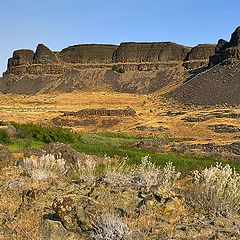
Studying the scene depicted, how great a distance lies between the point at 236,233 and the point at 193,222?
781 millimetres

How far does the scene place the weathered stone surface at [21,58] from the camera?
422ft

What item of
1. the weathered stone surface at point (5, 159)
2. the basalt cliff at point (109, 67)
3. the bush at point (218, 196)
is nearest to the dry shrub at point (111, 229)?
the bush at point (218, 196)

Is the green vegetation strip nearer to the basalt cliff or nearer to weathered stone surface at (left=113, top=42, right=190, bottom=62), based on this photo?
the basalt cliff

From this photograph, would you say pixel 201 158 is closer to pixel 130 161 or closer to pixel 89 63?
pixel 130 161

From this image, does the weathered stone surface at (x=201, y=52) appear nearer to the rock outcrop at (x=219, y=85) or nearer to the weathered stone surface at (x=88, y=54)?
the weathered stone surface at (x=88, y=54)

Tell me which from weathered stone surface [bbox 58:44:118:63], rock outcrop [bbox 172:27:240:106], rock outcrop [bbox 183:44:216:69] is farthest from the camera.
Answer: weathered stone surface [bbox 58:44:118:63]

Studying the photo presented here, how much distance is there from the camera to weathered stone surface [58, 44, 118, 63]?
12500 centimetres

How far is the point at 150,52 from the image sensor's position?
122625 millimetres

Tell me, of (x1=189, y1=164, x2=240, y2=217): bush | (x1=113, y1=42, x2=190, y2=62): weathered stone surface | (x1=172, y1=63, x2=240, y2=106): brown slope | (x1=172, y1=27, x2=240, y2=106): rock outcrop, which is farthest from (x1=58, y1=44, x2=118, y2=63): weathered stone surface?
(x1=189, y1=164, x2=240, y2=217): bush

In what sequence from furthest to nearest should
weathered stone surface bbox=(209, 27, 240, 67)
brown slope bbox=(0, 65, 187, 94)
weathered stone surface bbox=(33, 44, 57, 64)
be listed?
weathered stone surface bbox=(33, 44, 57, 64)
brown slope bbox=(0, 65, 187, 94)
weathered stone surface bbox=(209, 27, 240, 67)

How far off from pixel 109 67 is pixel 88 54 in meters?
10.1

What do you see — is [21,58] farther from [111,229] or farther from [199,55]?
[111,229]

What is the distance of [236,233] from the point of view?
6469 millimetres

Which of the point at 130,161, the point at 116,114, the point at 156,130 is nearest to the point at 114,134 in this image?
the point at 156,130
